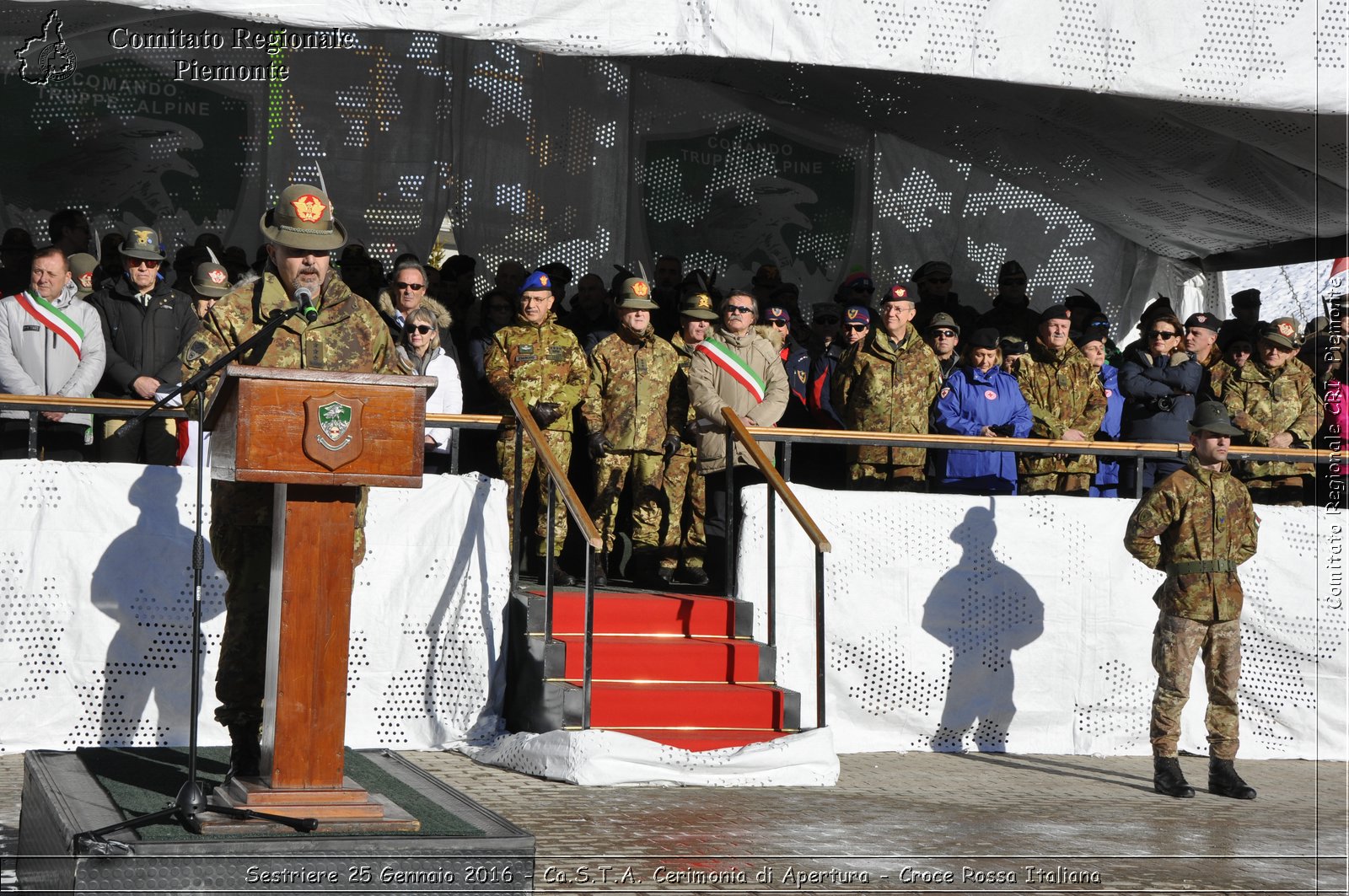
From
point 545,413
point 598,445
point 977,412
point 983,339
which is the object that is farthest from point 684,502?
point 983,339

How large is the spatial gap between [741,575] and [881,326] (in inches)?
83.2

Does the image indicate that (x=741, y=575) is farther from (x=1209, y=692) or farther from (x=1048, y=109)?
(x=1048, y=109)

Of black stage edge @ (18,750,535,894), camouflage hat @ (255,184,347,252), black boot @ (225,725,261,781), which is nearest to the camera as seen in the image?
black stage edge @ (18,750,535,894)

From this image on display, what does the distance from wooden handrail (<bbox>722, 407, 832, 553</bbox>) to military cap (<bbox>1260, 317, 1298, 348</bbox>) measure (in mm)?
4096

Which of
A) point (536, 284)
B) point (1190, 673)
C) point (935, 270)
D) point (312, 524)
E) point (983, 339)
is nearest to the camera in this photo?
point (312, 524)

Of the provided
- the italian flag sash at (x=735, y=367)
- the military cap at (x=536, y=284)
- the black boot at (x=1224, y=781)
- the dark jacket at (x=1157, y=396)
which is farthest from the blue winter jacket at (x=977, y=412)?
the military cap at (x=536, y=284)

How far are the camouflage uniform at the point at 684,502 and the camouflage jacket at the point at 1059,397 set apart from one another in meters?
2.35

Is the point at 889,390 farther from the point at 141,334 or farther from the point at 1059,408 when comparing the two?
the point at 141,334

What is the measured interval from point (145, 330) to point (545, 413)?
2454 mm

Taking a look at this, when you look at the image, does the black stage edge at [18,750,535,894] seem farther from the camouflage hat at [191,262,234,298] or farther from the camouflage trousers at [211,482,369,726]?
the camouflage hat at [191,262,234,298]

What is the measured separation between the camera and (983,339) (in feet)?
34.2

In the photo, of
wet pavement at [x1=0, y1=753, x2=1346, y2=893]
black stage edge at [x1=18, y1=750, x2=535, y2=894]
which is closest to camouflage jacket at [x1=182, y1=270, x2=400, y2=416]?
black stage edge at [x1=18, y1=750, x2=535, y2=894]

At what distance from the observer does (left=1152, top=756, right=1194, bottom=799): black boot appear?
8.84m

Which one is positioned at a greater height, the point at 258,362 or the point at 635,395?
the point at 635,395
